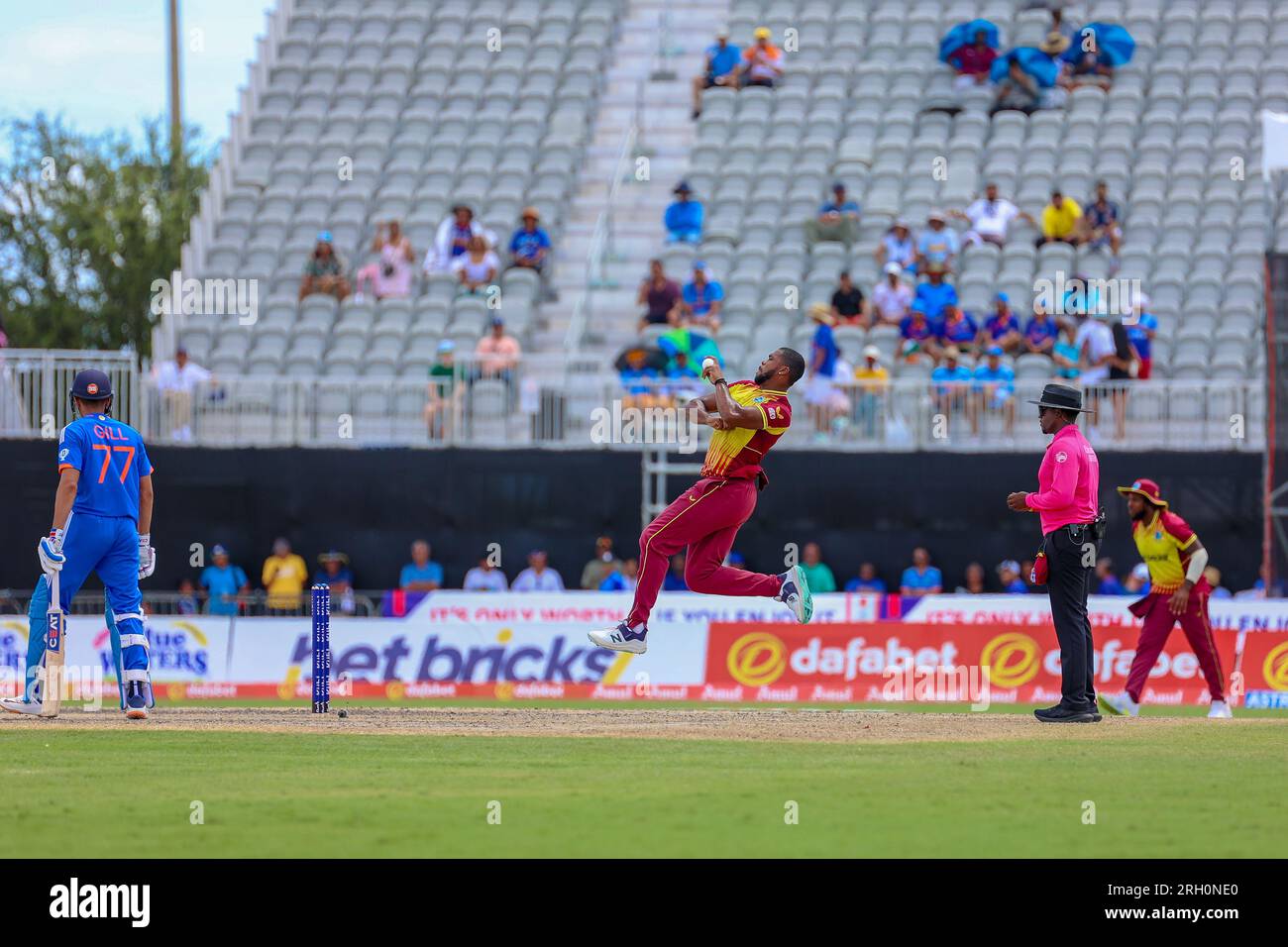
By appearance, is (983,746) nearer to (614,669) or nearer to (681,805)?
(681,805)

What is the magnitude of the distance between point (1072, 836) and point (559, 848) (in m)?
2.33

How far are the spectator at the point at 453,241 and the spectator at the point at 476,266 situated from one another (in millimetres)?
83

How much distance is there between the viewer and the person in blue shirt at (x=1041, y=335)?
26.1 metres

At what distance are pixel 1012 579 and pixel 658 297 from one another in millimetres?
6144

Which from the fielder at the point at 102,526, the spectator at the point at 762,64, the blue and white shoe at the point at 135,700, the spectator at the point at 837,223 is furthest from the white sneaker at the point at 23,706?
the spectator at the point at 762,64

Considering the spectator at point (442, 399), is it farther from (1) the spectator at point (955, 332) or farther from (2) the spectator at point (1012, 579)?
(2) the spectator at point (1012, 579)

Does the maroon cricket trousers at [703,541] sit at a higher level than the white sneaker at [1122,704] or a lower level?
higher

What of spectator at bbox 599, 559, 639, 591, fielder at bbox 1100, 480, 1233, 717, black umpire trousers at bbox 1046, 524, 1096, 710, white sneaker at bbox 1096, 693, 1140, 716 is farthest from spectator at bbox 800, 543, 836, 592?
black umpire trousers at bbox 1046, 524, 1096, 710

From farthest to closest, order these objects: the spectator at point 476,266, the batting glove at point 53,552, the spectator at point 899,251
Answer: the spectator at point 476,266 < the spectator at point 899,251 < the batting glove at point 53,552

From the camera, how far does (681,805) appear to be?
9.88 m

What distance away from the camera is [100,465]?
13664mm
